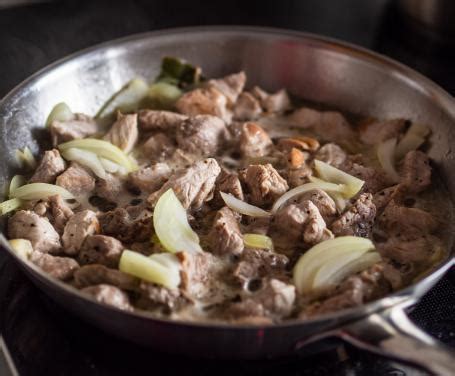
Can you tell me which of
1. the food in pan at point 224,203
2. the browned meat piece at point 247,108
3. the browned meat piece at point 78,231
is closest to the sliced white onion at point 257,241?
the food in pan at point 224,203

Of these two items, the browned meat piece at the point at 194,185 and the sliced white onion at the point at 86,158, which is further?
the sliced white onion at the point at 86,158

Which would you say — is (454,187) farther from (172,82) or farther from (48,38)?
(48,38)

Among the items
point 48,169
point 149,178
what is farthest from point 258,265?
point 48,169

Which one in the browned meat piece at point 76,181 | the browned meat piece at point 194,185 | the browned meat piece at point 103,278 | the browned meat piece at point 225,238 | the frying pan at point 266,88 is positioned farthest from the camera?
the browned meat piece at point 76,181

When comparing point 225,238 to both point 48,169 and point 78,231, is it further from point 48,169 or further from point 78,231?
point 48,169

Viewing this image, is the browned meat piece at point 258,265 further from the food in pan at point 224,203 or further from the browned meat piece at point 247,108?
the browned meat piece at point 247,108

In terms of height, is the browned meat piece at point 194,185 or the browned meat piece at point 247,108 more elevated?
the browned meat piece at point 194,185

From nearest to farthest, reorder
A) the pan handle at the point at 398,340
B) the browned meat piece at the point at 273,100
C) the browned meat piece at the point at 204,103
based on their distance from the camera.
Result: 1. the pan handle at the point at 398,340
2. the browned meat piece at the point at 204,103
3. the browned meat piece at the point at 273,100
